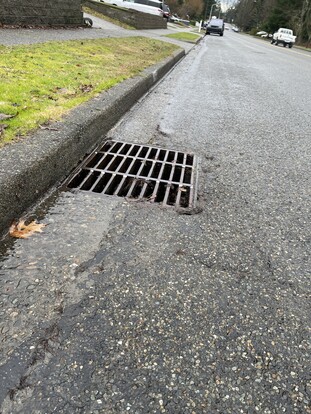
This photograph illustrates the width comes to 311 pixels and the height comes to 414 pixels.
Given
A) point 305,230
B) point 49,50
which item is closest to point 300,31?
point 49,50

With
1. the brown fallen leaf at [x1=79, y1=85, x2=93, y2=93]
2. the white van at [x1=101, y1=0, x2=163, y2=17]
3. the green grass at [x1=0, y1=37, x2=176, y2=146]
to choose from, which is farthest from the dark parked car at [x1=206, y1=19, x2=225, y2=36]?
the brown fallen leaf at [x1=79, y1=85, x2=93, y2=93]

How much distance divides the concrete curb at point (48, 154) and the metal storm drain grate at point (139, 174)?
143 mm

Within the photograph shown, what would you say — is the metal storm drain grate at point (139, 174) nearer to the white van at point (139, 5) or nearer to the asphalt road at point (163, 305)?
the asphalt road at point (163, 305)

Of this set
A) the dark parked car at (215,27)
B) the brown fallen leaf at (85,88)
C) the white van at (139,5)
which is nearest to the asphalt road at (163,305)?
the brown fallen leaf at (85,88)

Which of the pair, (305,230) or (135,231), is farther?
(305,230)

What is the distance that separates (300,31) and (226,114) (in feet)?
174

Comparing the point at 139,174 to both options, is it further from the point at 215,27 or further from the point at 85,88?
the point at 215,27

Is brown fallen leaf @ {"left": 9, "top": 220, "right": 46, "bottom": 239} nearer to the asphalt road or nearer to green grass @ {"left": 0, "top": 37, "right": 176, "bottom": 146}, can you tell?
the asphalt road

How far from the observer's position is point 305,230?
258 centimetres

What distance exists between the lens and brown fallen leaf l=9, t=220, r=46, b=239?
85.3 inches

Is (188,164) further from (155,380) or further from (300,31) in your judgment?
(300,31)

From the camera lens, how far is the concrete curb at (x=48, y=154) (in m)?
2.25

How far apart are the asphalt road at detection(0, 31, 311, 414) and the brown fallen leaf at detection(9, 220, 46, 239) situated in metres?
0.06

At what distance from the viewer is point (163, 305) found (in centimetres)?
176
